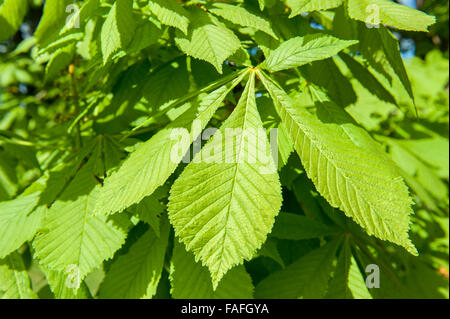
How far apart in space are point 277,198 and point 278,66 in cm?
25

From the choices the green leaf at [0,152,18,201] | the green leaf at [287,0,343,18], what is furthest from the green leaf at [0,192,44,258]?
the green leaf at [287,0,343,18]

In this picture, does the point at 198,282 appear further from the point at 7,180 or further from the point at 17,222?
the point at 7,180

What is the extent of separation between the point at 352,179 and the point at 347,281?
0.45 m

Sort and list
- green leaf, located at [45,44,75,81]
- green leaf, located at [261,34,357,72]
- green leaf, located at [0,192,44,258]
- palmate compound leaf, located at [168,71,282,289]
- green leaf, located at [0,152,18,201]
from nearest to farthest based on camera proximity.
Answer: palmate compound leaf, located at [168,71,282,289], green leaf, located at [261,34,357,72], green leaf, located at [0,192,44,258], green leaf, located at [45,44,75,81], green leaf, located at [0,152,18,201]

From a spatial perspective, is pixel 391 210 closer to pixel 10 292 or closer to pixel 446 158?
pixel 10 292

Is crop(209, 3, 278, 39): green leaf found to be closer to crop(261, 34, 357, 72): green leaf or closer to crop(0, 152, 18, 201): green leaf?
crop(261, 34, 357, 72): green leaf

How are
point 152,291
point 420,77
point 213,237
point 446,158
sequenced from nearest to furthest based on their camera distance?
point 213,237
point 152,291
point 446,158
point 420,77

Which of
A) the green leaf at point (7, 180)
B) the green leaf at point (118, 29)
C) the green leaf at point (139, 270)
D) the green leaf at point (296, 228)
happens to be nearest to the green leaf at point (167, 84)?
the green leaf at point (118, 29)

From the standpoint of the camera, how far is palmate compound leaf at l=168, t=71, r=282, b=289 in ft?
1.72

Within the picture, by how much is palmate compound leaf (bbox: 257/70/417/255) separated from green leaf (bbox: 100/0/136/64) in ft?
1.06

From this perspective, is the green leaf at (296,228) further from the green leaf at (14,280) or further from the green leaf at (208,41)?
the green leaf at (14,280)

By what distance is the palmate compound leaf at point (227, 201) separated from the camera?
52cm

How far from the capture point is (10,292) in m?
0.83
